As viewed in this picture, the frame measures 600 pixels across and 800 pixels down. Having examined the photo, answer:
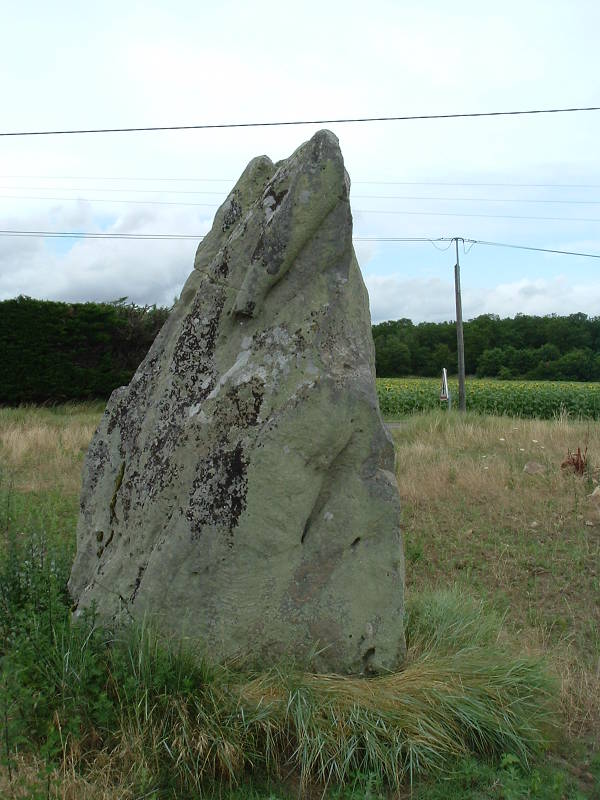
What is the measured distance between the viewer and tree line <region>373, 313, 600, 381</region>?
41.7 metres

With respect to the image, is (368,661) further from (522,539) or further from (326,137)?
(522,539)

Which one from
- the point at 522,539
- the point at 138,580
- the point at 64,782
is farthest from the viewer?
the point at 522,539

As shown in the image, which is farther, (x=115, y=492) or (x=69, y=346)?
(x=69, y=346)

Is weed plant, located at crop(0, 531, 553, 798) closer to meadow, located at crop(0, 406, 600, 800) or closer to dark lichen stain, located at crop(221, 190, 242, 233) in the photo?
meadow, located at crop(0, 406, 600, 800)

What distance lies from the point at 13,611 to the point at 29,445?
7.37 m

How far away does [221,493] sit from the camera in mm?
3637

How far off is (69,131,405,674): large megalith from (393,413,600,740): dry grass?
4.51 ft

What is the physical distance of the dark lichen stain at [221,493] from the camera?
142 inches

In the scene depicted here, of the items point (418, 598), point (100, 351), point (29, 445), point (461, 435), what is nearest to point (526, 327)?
point (100, 351)

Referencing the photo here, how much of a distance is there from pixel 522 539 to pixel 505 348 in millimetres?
38142

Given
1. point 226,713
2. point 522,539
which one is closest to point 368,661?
point 226,713

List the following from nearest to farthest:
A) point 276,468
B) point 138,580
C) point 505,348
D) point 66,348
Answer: point 276,468 < point 138,580 < point 66,348 < point 505,348

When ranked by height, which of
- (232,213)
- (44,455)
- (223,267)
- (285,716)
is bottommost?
(285,716)

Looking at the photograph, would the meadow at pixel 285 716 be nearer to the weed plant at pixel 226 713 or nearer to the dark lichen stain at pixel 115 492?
the weed plant at pixel 226 713
